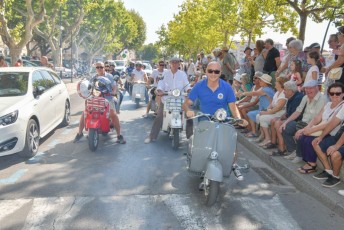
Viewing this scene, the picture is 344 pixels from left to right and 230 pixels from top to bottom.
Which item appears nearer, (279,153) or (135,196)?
(135,196)

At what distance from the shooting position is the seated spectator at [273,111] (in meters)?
6.95

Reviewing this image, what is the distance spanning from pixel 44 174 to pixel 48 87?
3043 mm

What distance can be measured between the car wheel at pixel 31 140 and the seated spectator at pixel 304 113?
14.7 feet

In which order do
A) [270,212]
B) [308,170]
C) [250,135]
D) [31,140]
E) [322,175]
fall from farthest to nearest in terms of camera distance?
[250,135]
[31,140]
[308,170]
[322,175]
[270,212]

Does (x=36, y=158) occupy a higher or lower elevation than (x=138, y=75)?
lower

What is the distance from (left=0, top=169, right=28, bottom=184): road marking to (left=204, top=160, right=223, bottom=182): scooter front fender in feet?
9.46

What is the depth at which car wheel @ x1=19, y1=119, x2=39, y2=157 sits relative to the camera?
247 inches

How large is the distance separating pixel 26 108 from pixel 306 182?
4.78 meters

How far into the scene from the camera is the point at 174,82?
8.03 meters

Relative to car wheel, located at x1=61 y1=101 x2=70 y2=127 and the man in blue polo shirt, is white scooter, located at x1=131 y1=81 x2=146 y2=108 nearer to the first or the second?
car wheel, located at x1=61 y1=101 x2=70 y2=127

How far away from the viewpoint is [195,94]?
5.36m

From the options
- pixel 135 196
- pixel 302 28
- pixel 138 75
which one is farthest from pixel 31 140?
pixel 302 28

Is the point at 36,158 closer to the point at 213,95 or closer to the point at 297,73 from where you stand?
the point at 213,95

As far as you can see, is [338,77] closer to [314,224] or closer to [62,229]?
[314,224]
